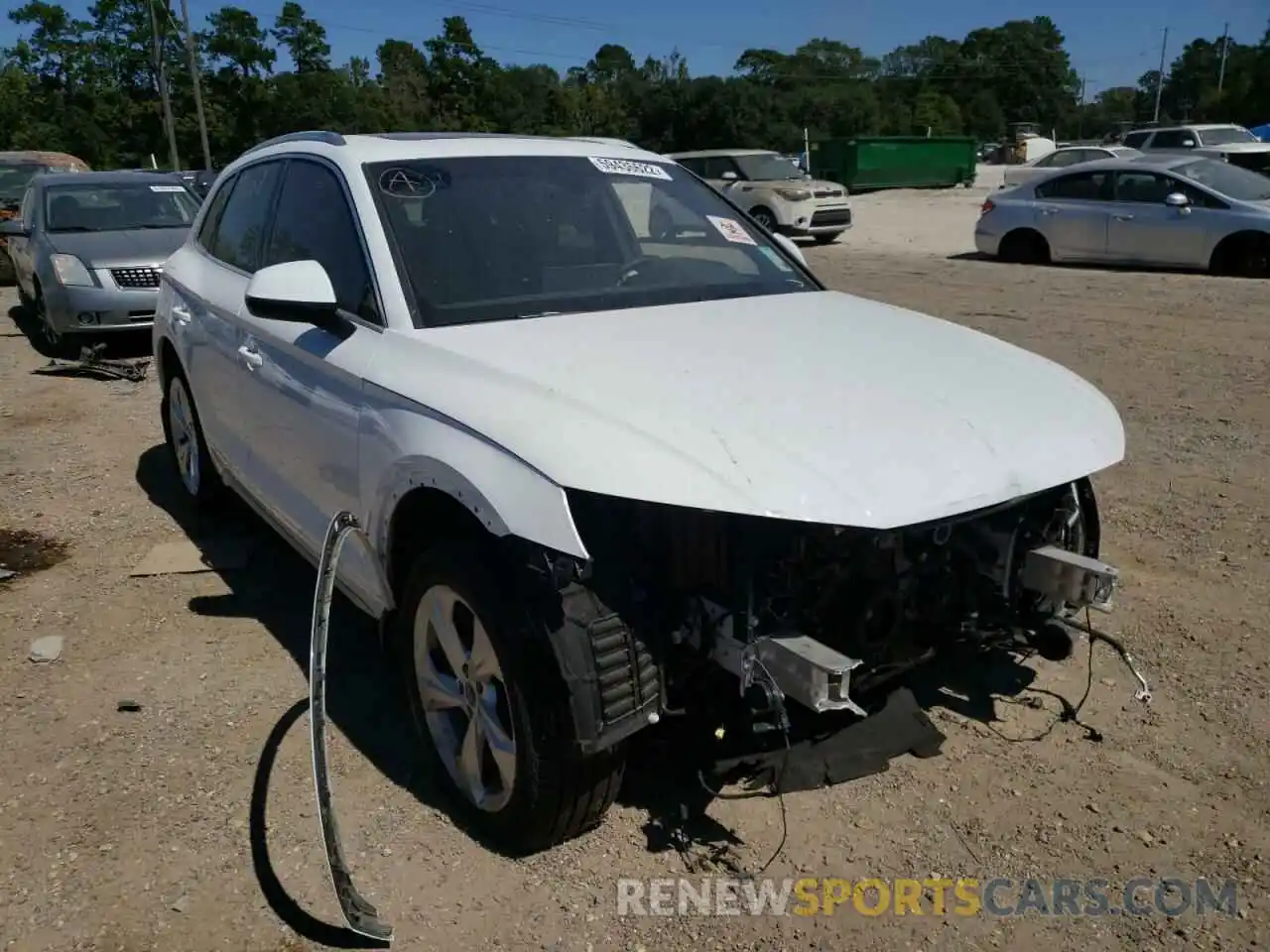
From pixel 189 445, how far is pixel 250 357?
1.73 m

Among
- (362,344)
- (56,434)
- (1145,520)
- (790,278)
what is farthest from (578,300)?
(56,434)

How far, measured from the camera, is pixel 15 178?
1666 cm

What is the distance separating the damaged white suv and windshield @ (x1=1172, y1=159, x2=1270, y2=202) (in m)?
11.7

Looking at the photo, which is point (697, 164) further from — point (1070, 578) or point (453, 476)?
point (453, 476)

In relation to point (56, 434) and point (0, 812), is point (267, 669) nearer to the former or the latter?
point (0, 812)

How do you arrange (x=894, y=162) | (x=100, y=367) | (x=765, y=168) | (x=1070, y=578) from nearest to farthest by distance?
(x=1070, y=578), (x=100, y=367), (x=765, y=168), (x=894, y=162)

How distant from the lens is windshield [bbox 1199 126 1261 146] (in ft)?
74.2

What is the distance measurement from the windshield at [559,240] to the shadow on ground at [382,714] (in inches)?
52.9

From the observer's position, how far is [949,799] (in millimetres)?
3082

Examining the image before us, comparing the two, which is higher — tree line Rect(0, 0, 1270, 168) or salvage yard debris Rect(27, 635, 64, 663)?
tree line Rect(0, 0, 1270, 168)

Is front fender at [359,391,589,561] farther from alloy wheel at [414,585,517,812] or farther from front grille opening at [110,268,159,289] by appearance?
front grille opening at [110,268,159,289]

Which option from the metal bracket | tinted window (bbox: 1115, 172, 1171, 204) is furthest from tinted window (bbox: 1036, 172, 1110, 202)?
the metal bracket

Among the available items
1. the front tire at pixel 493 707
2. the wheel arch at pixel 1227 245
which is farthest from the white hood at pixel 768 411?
the wheel arch at pixel 1227 245

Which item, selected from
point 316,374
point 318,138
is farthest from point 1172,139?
point 316,374
